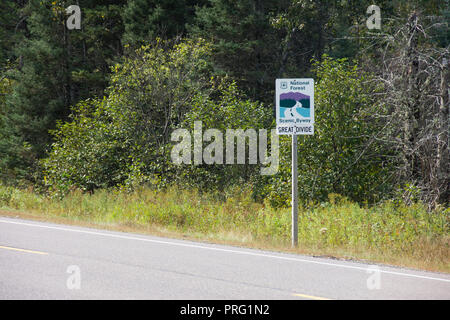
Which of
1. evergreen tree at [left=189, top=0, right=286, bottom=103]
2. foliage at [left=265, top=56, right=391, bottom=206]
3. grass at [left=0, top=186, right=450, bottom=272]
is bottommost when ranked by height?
grass at [left=0, top=186, right=450, bottom=272]

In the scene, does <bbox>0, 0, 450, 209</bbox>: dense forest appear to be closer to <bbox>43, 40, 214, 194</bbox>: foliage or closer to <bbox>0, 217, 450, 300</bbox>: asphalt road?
<bbox>43, 40, 214, 194</bbox>: foliage

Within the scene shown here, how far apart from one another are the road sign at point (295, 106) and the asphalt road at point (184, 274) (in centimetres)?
280

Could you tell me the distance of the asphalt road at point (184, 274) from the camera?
22.5 feet

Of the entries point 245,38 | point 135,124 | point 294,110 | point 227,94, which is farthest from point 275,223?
point 245,38

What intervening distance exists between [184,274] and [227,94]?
1568 cm

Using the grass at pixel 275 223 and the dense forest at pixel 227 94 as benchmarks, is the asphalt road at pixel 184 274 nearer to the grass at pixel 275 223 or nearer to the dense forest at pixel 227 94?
the grass at pixel 275 223

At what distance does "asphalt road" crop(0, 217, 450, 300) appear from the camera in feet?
22.5

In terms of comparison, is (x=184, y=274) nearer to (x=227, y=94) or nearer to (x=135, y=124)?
(x=135, y=124)

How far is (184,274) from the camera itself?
8.02 m

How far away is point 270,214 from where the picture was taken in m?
16.0
